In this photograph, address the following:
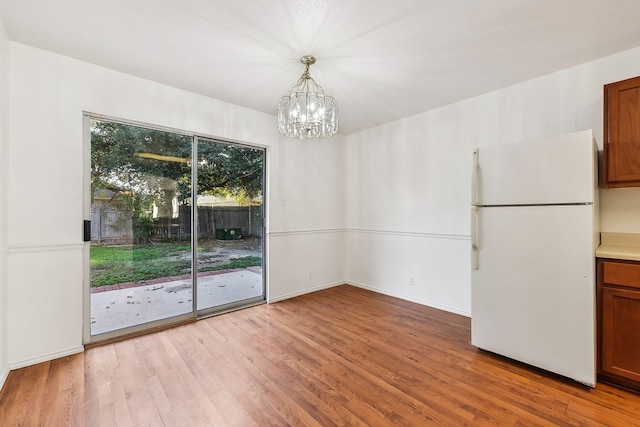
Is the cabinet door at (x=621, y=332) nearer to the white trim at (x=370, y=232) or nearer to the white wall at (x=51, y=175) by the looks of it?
the white trim at (x=370, y=232)

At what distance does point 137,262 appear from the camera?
9.42 feet

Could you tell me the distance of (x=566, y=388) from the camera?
1.92 meters

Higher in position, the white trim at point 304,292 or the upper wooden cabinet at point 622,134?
the upper wooden cabinet at point 622,134

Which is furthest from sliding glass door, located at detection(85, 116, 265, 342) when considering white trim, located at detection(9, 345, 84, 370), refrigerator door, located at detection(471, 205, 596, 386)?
refrigerator door, located at detection(471, 205, 596, 386)

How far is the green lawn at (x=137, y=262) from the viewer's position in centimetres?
264

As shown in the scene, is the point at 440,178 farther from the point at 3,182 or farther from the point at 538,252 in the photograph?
the point at 3,182

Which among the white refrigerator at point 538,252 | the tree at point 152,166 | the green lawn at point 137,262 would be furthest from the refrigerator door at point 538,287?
the green lawn at point 137,262

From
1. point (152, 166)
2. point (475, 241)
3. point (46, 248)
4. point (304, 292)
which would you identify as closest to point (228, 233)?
point (152, 166)

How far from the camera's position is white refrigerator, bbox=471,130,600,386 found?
6.32 feet

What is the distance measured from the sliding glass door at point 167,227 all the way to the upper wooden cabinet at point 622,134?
340 cm

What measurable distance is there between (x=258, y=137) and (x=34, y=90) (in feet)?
6.66

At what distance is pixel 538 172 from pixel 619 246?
94 centimetres

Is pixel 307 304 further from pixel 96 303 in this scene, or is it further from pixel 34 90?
pixel 34 90

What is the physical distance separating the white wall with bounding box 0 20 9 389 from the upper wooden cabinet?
4.41m
